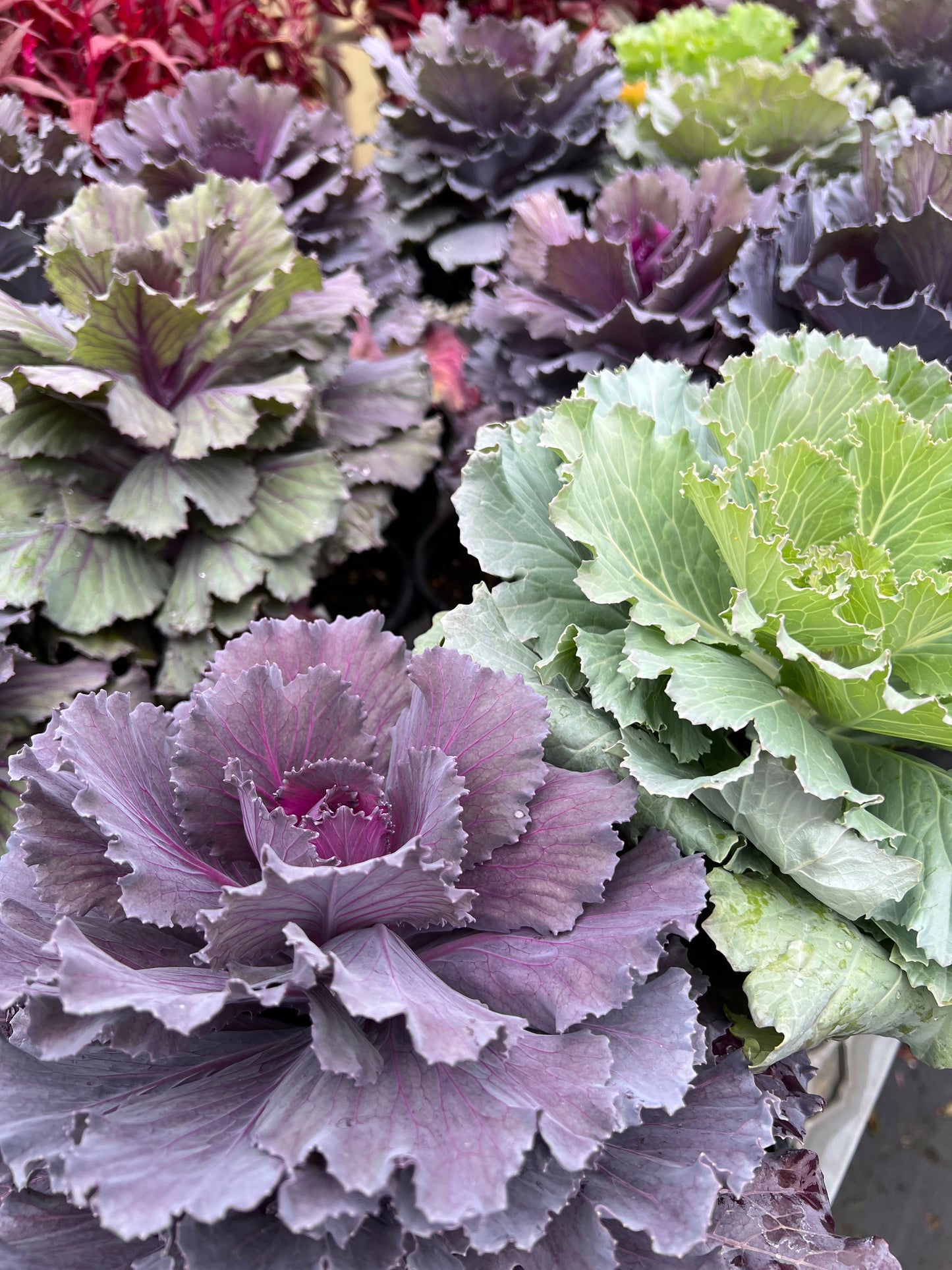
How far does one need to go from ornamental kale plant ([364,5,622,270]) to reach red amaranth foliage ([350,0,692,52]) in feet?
1.70

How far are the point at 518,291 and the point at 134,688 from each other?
83 centimetres

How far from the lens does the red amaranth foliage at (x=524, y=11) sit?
8.04 feet

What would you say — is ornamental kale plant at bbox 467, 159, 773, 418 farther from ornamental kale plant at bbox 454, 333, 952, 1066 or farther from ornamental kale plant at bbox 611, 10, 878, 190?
ornamental kale plant at bbox 454, 333, 952, 1066

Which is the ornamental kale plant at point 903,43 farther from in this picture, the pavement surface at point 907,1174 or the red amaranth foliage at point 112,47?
the pavement surface at point 907,1174

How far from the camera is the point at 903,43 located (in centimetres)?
230

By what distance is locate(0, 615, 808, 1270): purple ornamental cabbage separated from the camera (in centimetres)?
71

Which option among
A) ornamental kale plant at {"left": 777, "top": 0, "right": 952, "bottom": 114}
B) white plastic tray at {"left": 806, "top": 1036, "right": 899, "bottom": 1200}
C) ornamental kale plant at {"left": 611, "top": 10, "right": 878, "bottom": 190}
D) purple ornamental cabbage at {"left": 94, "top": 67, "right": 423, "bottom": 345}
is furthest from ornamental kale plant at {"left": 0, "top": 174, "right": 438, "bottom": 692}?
ornamental kale plant at {"left": 777, "top": 0, "right": 952, "bottom": 114}

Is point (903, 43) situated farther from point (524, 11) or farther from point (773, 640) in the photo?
point (773, 640)

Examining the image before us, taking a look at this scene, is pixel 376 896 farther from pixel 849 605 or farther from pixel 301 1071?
pixel 849 605

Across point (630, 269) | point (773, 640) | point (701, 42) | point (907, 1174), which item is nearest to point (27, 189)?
point (630, 269)

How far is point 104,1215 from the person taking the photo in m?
0.65

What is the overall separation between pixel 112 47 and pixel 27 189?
17.7 inches

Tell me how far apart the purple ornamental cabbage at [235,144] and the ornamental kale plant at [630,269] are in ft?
1.11

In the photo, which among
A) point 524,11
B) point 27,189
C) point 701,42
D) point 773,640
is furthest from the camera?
point 524,11
